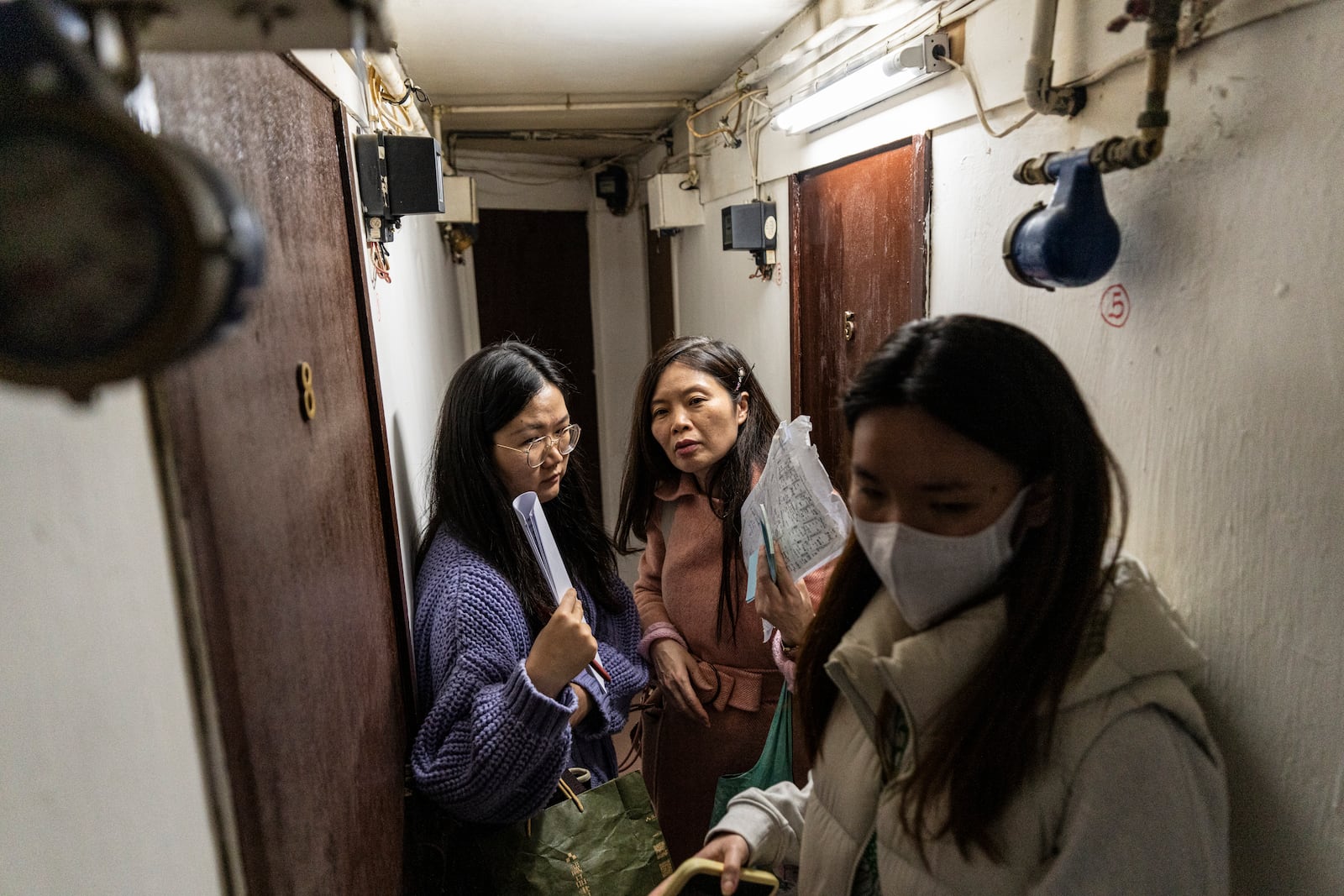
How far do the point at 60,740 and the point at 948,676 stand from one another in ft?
2.55

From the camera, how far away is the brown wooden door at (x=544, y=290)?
184 inches

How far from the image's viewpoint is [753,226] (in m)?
2.62

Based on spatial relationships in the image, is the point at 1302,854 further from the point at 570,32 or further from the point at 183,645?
the point at 570,32

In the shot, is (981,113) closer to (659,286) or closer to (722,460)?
(722,460)

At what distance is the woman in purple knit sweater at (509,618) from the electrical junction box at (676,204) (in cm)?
203

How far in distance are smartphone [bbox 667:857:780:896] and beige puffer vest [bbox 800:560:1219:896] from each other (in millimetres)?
64

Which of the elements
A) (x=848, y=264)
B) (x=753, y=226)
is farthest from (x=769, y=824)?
(x=753, y=226)

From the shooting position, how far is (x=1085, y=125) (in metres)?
1.14

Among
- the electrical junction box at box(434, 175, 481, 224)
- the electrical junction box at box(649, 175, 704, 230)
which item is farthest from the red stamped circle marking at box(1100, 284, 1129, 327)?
the electrical junction box at box(434, 175, 481, 224)

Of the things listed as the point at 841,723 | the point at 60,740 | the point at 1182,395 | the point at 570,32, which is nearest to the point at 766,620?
the point at 841,723

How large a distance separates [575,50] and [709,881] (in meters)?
2.46

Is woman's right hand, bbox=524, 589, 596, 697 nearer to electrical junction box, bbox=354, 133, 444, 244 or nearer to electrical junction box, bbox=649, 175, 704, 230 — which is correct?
electrical junction box, bbox=354, 133, 444, 244

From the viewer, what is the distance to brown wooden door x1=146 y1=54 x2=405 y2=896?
1.89ft

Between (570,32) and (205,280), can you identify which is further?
(570,32)
